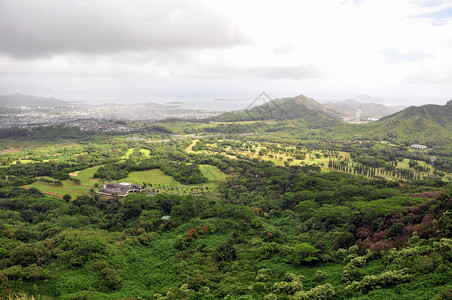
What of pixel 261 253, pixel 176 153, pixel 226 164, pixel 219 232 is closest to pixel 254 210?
pixel 219 232

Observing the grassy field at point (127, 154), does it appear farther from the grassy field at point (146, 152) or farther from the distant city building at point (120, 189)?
the distant city building at point (120, 189)

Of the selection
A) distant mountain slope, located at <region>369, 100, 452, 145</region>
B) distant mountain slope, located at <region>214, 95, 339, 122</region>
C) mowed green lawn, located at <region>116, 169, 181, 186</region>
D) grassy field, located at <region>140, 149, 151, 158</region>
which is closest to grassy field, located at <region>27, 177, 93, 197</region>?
mowed green lawn, located at <region>116, 169, 181, 186</region>

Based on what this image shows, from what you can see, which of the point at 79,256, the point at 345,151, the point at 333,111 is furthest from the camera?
the point at 333,111

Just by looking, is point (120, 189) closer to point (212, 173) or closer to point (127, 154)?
point (212, 173)

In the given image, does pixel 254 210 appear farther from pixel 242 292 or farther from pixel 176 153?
pixel 176 153

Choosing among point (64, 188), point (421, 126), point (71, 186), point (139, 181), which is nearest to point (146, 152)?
point (139, 181)

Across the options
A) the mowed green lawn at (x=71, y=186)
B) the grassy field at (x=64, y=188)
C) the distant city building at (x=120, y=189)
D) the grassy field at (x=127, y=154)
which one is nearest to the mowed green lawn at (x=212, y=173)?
the distant city building at (x=120, y=189)
